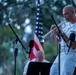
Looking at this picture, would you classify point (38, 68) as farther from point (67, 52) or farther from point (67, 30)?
point (67, 30)

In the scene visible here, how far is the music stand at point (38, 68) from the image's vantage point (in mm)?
6945

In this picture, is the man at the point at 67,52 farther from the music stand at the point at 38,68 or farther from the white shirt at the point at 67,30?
the music stand at the point at 38,68

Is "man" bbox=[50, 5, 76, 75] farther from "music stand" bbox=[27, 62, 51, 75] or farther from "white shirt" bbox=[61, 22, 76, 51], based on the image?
"music stand" bbox=[27, 62, 51, 75]

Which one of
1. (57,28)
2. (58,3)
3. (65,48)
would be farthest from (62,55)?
(58,3)

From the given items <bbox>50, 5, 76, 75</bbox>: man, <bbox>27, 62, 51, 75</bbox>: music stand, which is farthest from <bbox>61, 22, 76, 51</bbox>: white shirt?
<bbox>27, 62, 51, 75</bbox>: music stand

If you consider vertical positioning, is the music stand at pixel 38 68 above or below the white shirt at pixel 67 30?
below

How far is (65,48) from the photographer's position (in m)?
6.46

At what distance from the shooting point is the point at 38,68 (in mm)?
7023

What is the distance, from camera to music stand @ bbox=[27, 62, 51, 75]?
22.8 ft

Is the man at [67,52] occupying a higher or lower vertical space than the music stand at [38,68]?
higher

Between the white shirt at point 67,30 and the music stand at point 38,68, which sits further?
the music stand at point 38,68

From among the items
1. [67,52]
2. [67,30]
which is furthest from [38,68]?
[67,30]

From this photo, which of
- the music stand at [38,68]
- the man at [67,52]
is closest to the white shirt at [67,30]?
the man at [67,52]

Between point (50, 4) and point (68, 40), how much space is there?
791 cm
